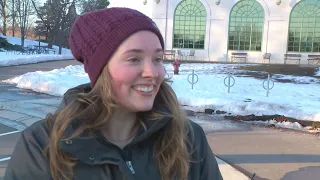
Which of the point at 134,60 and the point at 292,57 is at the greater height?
the point at 292,57

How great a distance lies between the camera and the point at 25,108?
398 inches

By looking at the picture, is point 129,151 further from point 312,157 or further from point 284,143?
point 284,143

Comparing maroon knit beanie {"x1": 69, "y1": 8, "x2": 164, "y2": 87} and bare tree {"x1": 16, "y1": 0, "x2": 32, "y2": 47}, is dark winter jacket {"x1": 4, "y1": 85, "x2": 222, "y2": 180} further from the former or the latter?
bare tree {"x1": 16, "y1": 0, "x2": 32, "y2": 47}

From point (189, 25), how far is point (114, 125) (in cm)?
3397

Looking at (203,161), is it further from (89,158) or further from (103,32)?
(103,32)

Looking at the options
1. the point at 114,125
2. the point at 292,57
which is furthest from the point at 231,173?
the point at 292,57

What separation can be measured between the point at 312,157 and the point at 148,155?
18.2ft

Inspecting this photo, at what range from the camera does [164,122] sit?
1729mm

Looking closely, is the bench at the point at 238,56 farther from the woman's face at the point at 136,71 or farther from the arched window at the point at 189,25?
the woman's face at the point at 136,71

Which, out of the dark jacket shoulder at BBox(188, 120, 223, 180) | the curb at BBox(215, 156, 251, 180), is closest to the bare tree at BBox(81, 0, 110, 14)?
the curb at BBox(215, 156, 251, 180)

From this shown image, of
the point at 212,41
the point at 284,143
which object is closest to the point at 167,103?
the point at 284,143

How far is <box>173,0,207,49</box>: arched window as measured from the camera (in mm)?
34719

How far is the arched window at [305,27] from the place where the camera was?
32281mm

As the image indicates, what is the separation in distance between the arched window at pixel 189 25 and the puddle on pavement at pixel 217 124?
83.4 feet
